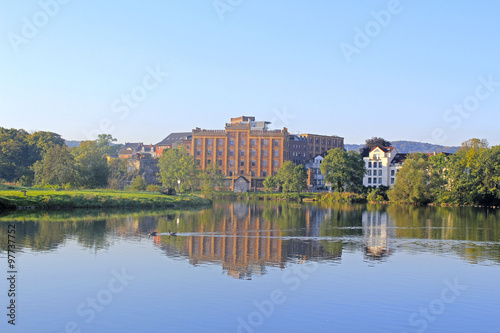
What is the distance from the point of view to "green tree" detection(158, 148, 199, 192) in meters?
102

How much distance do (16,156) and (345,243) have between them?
75.5 metres

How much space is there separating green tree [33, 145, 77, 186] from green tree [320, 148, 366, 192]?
56.9 m

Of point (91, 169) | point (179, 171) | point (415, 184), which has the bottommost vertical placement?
point (415, 184)

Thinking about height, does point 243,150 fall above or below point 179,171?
above

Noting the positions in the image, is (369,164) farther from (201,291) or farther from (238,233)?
(201,291)

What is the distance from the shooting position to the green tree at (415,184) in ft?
325

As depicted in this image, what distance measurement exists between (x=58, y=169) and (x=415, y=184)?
6389cm

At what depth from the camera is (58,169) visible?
75.2m

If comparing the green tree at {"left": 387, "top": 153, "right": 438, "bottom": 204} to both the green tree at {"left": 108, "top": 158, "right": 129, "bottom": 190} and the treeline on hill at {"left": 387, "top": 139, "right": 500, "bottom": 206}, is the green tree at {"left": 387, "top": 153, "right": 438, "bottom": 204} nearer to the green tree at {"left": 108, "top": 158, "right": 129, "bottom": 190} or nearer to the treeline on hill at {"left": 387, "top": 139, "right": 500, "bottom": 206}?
the treeline on hill at {"left": 387, "top": 139, "right": 500, "bottom": 206}

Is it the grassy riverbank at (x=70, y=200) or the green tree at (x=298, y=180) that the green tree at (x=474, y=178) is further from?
the grassy riverbank at (x=70, y=200)

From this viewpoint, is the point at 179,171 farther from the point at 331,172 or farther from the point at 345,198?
the point at 345,198

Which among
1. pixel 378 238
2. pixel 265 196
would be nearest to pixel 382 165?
pixel 265 196

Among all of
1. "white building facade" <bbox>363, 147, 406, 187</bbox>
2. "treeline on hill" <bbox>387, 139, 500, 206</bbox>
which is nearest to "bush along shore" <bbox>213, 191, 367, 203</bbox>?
"treeline on hill" <bbox>387, 139, 500, 206</bbox>

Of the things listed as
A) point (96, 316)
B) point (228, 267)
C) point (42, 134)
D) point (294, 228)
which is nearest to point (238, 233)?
point (294, 228)
